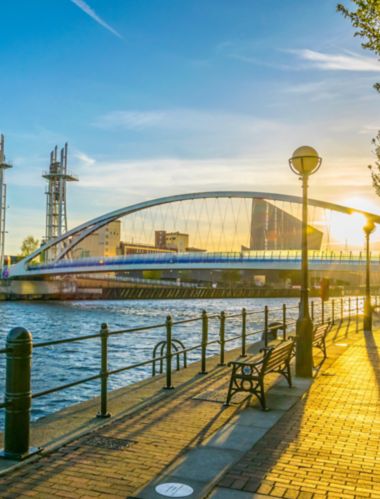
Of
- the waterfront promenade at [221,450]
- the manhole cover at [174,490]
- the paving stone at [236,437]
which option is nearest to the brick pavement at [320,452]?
the waterfront promenade at [221,450]

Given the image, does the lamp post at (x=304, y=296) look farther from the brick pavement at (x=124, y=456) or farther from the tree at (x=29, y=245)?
the tree at (x=29, y=245)

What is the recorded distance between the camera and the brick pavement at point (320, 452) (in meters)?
4.93

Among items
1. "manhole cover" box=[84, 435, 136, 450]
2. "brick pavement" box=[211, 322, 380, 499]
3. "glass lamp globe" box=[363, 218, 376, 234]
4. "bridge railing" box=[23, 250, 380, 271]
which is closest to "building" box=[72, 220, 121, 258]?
"bridge railing" box=[23, 250, 380, 271]

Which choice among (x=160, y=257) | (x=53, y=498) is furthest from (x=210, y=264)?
(x=53, y=498)

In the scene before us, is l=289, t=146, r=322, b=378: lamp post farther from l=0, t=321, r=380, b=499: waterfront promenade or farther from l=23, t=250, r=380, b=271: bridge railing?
l=23, t=250, r=380, b=271: bridge railing

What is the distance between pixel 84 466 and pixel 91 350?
67.6ft

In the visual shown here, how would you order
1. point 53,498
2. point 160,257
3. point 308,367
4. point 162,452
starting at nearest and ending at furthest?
point 53,498 → point 162,452 → point 308,367 → point 160,257

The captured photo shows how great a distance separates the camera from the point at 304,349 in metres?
10.7

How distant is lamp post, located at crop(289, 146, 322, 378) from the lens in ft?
35.0

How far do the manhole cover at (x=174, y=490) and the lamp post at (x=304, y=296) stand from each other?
240 inches

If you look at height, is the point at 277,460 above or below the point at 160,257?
below

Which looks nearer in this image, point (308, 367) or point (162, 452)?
point (162, 452)

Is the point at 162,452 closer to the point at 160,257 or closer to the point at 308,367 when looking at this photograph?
the point at 308,367

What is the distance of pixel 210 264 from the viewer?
65.4 meters
